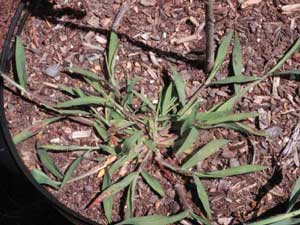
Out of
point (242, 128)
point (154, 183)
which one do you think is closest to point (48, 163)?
point (154, 183)

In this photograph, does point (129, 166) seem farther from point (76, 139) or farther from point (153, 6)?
point (153, 6)

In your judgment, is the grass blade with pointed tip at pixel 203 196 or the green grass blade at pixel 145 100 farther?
the green grass blade at pixel 145 100

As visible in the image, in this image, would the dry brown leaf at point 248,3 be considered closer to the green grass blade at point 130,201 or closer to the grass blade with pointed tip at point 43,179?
the green grass blade at point 130,201

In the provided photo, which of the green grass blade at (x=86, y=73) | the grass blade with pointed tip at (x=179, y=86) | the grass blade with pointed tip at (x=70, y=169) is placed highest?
the green grass blade at (x=86, y=73)

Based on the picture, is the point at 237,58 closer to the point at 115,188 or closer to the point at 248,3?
the point at 248,3

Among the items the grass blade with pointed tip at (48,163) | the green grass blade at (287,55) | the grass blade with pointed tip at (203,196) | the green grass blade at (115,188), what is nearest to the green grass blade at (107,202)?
the green grass blade at (115,188)
